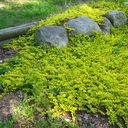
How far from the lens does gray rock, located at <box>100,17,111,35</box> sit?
15.8ft

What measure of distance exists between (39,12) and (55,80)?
326 cm

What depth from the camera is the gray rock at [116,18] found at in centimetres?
514

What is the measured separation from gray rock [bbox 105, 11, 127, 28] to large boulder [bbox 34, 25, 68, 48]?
200 centimetres

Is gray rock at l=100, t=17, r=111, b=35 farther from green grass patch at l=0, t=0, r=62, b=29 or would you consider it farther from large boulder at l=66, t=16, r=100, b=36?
green grass patch at l=0, t=0, r=62, b=29

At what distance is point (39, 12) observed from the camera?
17.6ft

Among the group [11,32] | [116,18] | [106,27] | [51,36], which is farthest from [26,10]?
[116,18]

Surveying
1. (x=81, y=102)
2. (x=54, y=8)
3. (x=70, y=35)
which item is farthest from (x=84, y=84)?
(x=54, y=8)

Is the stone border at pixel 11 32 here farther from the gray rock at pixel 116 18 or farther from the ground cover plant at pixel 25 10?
the gray rock at pixel 116 18

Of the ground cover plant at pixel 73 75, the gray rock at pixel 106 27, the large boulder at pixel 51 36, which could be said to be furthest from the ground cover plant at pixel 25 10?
the gray rock at pixel 106 27

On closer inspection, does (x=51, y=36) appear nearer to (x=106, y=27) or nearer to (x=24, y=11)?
(x=106, y=27)

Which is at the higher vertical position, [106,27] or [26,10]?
[26,10]

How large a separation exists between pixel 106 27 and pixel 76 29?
115cm

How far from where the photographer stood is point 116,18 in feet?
17.0

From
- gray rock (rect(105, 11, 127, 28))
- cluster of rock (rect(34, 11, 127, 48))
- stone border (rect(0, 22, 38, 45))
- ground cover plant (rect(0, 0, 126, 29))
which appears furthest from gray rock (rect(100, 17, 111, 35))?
stone border (rect(0, 22, 38, 45))
